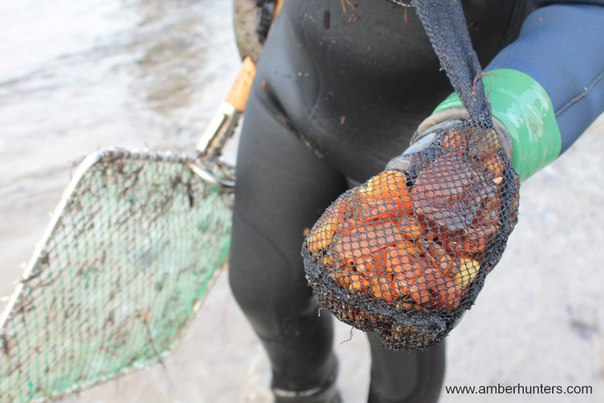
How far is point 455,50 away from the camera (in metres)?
1.04

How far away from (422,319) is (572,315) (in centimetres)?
239

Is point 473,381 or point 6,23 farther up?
point 6,23

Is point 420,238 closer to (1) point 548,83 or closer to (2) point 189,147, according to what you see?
(1) point 548,83

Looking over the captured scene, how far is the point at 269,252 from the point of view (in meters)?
1.70

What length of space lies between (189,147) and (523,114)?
3535mm

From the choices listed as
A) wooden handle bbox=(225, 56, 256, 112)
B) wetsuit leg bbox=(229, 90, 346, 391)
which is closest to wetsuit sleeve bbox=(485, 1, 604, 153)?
wetsuit leg bbox=(229, 90, 346, 391)

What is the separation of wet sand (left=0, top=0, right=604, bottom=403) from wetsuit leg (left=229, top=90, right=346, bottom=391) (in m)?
0.89

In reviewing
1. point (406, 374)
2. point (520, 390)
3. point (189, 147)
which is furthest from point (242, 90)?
point (189, 147)

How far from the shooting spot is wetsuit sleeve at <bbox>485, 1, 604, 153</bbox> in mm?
1104

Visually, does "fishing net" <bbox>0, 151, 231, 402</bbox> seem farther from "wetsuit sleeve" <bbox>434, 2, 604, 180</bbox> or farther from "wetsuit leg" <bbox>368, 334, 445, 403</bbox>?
"wetsuit sleeve" <bbox>434, 2, 604, 180</bbox>

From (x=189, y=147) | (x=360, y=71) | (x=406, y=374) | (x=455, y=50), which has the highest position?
(x=455, y=50)

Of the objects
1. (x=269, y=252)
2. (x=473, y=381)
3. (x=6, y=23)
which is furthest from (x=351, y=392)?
(x=6, y=23)

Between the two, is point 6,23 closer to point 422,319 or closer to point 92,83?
point 92,83

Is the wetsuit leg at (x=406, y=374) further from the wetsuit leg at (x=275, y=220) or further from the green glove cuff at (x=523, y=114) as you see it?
the green glove cuff at (x=523, y=114)
